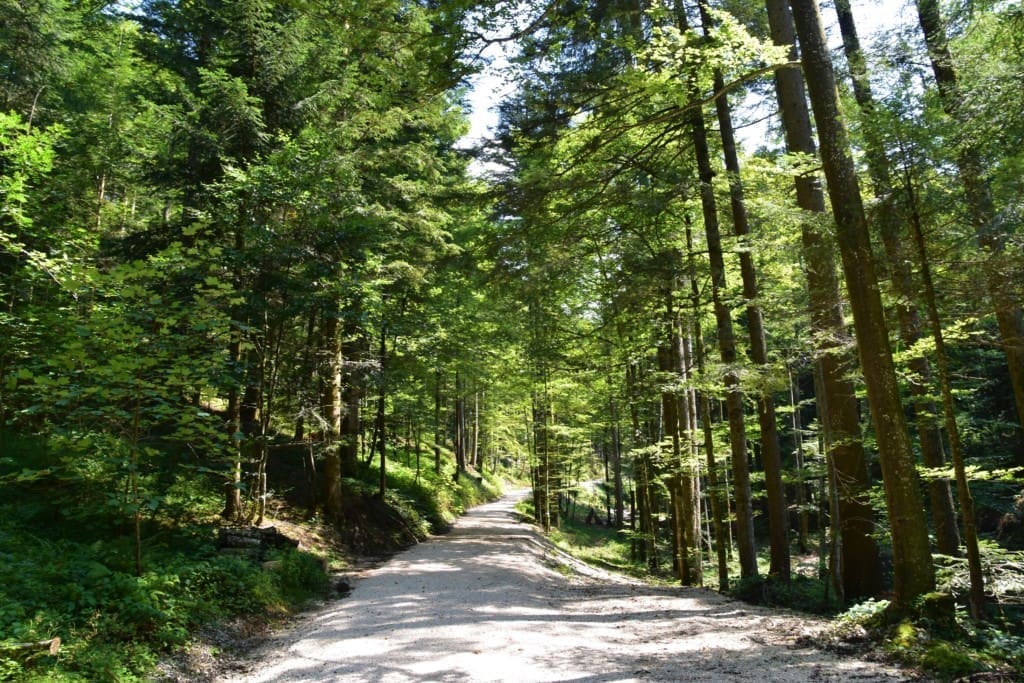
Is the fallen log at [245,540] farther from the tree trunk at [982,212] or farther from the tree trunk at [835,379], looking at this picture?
the tree trunk at [982,212]

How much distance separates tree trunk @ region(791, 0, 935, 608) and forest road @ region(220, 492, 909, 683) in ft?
4.22

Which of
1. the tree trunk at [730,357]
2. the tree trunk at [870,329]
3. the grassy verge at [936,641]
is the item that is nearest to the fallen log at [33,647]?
the grassy verge at [936,641]

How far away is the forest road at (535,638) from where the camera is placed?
4816 mm

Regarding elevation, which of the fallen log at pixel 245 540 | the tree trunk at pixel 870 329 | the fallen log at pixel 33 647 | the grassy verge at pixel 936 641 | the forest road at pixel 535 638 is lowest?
the forest road at pixel 535 638

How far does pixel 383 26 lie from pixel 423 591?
785 centimetres

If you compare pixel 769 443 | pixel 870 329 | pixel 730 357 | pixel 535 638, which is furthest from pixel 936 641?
pixel 730 357

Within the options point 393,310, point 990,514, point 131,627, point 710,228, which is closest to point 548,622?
point 131,627

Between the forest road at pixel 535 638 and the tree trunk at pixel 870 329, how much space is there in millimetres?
1285

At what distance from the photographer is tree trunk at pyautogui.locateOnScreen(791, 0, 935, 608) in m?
5.33

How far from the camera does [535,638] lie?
6.08 meters

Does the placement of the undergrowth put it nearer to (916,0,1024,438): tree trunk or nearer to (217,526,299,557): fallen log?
(217,526,299,557): fallen log

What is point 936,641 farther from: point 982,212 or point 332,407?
point 332,407

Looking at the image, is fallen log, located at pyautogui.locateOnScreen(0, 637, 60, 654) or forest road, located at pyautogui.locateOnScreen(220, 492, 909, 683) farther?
forest road, located at pyautogui.locateOnScreen(220, 492, 909, 683)

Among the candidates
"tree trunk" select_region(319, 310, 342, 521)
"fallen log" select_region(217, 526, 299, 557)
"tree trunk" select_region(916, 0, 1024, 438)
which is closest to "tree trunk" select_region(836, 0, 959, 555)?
"tree trunk" select_region(916, 0, 1024, 438)
